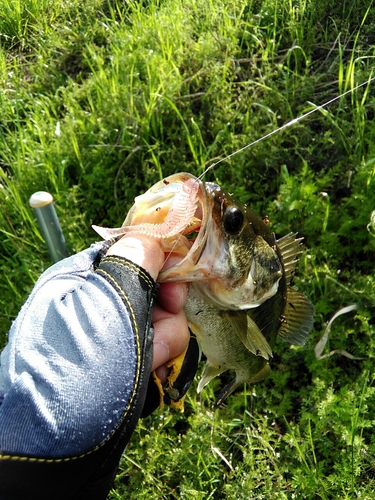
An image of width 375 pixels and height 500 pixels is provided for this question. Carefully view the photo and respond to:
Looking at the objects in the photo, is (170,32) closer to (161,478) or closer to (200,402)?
(200,402)

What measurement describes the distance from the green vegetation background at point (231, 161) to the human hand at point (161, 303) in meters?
0.97

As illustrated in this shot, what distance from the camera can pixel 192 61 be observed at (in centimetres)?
377

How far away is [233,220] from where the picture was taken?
1.56m

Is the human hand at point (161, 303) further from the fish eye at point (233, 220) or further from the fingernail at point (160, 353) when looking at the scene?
the fish eye at point (233, 220)

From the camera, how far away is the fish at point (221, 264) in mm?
1488

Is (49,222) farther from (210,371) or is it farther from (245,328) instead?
(245,328)

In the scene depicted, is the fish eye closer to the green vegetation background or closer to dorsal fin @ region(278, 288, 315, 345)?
dorsal fin @ region(278, 288, 315, 345)

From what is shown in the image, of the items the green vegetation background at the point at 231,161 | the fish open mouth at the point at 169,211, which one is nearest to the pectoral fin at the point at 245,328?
the fish open mouth at the point at 169,211

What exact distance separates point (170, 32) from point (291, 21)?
33.5 inches

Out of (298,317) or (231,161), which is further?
(231,161)

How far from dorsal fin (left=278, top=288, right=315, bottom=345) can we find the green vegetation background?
0.47 metres

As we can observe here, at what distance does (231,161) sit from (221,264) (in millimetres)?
1800

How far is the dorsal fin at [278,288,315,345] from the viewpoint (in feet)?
7.01

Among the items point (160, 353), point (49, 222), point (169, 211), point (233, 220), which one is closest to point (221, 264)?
point (233, 220)
